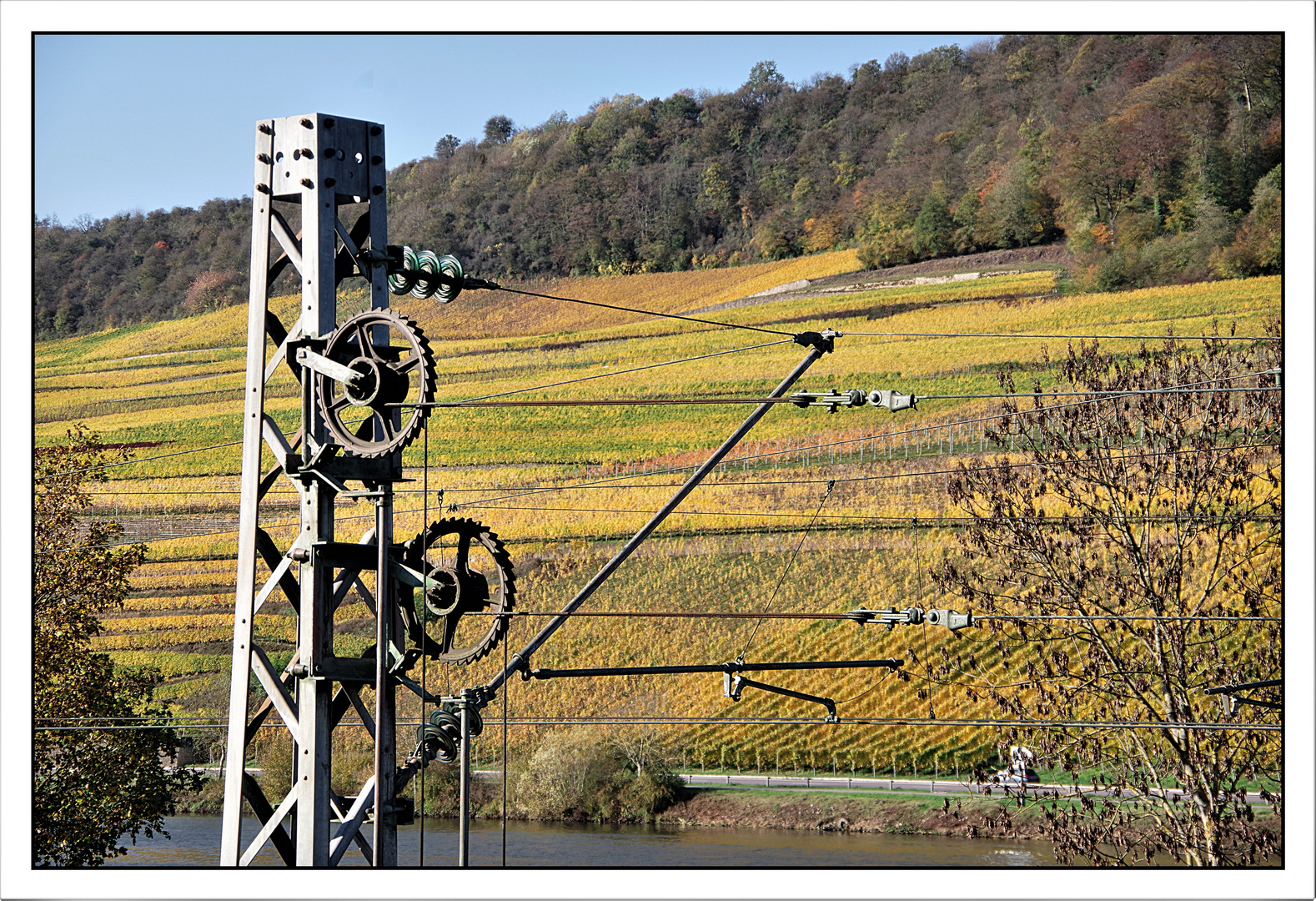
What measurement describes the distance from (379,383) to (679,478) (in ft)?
61.7

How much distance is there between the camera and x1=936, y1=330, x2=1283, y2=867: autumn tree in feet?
48.7

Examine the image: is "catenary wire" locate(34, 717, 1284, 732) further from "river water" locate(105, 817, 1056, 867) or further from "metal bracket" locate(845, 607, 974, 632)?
"river water" locate(105, 817, 1056, 867)

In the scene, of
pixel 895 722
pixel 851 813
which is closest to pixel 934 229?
pixel 851 813

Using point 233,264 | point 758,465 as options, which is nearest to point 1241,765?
point 758,465

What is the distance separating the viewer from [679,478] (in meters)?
24.6

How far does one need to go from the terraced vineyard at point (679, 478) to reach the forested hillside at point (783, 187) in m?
0.97

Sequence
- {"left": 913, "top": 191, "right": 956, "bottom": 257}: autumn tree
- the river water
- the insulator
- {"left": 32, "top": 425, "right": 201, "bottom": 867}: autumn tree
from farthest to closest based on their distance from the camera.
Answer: {"left": 913, "top": 191, "right": 956, "bottom": 257}: autumn tree
the river water
{"left": 32, "top": 425, "right": 201, "bottom": 867}: autumn tree
the insulator

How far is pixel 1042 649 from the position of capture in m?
17.4

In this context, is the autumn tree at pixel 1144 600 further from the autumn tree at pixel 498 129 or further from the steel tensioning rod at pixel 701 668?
the autumn tree at pixel 498 129

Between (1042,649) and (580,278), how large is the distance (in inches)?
677

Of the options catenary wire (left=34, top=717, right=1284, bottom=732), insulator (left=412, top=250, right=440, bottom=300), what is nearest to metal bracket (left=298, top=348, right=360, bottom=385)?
insulator (left=412, top=250, right=440, bottom=300)

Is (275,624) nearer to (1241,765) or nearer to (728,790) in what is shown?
(728,790)

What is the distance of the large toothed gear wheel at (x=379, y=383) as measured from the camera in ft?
19.1

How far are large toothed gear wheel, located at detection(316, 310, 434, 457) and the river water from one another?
12246mm
